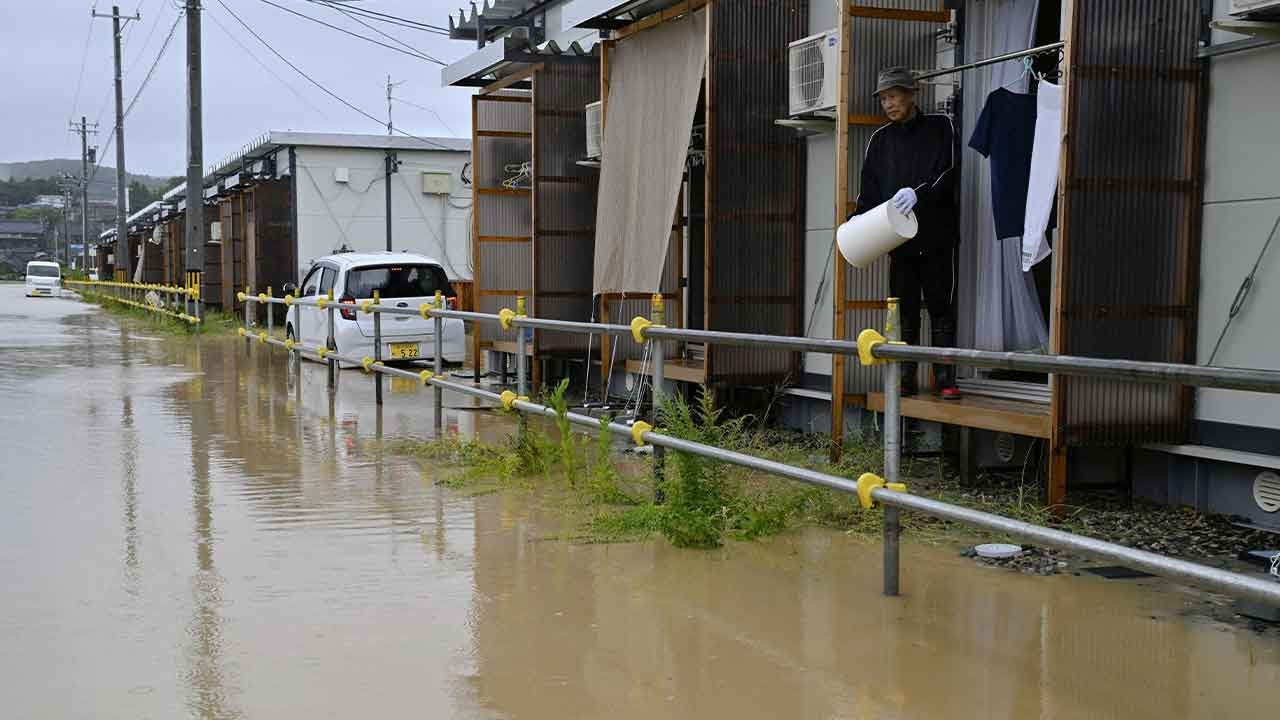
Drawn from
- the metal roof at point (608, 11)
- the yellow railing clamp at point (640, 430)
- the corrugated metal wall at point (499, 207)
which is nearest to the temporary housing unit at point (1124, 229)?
the yellow railing clamp at point (640, 430)

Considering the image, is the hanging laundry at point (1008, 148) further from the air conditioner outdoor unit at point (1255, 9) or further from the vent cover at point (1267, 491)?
the vent cover at point (1267, 491)

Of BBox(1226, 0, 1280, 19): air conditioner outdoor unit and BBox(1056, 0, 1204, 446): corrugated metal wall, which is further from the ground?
BBox(1226, 0, 1280, 19): air conditioner outdoor unit

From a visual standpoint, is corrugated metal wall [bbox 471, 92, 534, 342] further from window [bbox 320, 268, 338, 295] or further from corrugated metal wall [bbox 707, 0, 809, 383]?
corrugated metal wall [bbox 707, 0, 809, 383]

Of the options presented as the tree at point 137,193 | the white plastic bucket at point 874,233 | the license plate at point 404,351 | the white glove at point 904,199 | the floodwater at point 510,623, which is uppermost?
the tree at point 137,193

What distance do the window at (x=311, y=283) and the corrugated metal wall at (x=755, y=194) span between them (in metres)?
9.56

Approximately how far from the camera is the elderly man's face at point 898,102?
7.61 metres

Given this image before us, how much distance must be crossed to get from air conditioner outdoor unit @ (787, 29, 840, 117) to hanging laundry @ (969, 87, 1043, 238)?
1.26m

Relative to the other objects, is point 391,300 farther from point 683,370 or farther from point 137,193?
point 137,193

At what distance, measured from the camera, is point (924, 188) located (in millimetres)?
7574

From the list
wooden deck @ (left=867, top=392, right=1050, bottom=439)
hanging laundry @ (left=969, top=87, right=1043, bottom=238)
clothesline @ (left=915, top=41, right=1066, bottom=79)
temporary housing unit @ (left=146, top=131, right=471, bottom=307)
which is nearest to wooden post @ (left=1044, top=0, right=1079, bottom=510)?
wooden deck @ (left=867, top=392, right=1050, bottom=439)

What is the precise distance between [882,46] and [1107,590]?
4.42 meters

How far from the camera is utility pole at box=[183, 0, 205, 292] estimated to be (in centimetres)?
2411

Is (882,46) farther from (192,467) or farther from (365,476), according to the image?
(192,467)

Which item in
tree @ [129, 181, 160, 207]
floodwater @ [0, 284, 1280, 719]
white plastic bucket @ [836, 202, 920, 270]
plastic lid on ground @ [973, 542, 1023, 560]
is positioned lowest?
floodwater @ [0, 284, 1280, 719]
